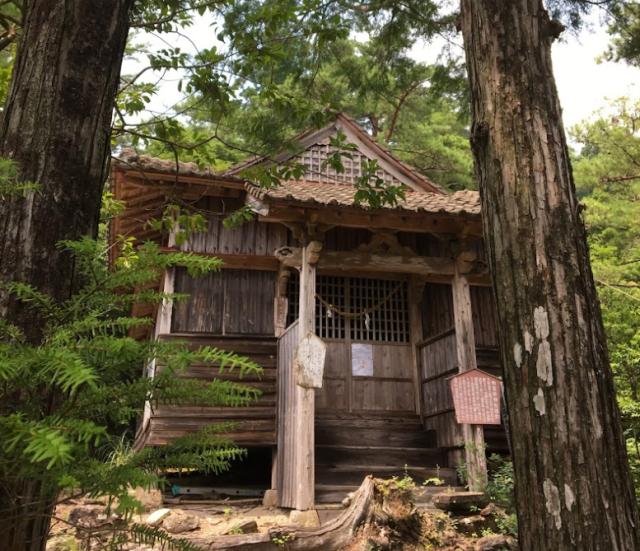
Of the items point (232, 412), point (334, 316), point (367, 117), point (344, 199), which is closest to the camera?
point (344, 199)

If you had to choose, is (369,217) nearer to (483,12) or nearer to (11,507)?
(483,12)

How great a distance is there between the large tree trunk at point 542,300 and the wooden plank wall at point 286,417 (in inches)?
195

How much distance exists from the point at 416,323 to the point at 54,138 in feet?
28.1

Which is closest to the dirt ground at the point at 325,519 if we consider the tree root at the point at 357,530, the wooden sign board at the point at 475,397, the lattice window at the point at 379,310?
the tree root at the point at 357,530

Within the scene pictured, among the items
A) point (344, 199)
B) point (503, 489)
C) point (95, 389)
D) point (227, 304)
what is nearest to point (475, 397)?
point (503, 489)

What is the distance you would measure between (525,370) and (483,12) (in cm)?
231

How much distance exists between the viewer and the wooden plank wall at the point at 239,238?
921cm

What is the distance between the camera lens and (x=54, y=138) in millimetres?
2035

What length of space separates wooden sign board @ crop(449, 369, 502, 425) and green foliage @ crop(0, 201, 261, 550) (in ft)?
20.9

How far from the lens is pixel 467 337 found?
8.14m

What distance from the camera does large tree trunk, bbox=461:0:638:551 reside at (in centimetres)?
256

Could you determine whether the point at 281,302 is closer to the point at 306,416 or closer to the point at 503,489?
the point at 306,416

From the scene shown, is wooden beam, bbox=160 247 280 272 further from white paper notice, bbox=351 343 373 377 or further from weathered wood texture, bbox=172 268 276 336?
white paper notice, bbox=351 343 373 377

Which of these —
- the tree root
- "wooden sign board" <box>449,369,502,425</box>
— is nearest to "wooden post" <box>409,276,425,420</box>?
"wooden sign board" <box>449,369,502,425</box>
